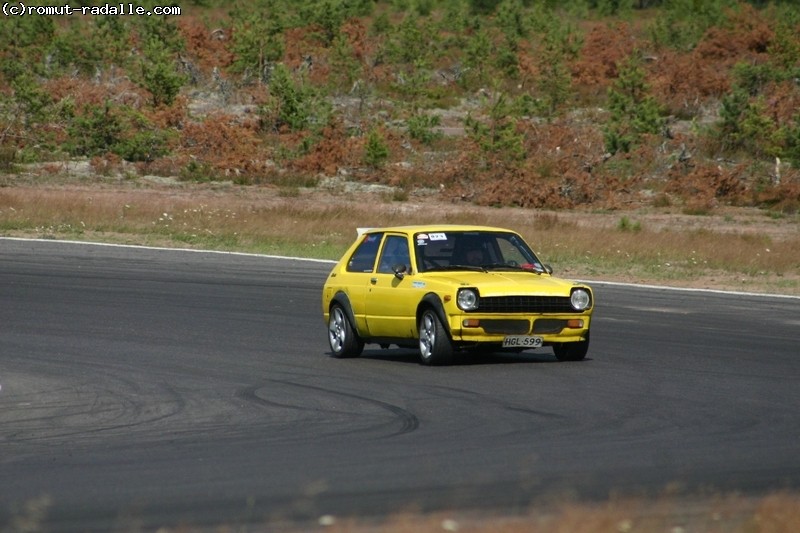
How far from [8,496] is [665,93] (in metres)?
51.5

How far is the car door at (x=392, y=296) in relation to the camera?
13.8 m

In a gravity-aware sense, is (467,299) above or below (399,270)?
below

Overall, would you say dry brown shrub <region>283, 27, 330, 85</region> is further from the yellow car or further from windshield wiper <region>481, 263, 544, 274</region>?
windshield wiper <region>481, 263, 544, 274</region>

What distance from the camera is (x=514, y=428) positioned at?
9.52m

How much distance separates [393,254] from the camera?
14523mm

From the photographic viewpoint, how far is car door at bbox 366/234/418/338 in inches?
544

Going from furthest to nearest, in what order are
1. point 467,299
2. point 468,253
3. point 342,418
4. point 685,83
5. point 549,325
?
point 685,83
point 468,253
point 549,325
point 467,299
point 342,418

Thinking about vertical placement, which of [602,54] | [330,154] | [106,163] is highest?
[602,54]

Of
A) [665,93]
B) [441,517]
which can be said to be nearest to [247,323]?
[441,517]

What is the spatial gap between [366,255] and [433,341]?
6.29ft

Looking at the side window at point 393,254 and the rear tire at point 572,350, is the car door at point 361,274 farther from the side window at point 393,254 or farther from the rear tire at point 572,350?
the rear tire at point 572,350

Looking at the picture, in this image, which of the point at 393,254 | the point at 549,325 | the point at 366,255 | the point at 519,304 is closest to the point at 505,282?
the point at 519,304

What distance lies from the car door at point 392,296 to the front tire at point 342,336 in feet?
0.81

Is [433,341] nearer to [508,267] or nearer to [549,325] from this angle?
[549,325]
